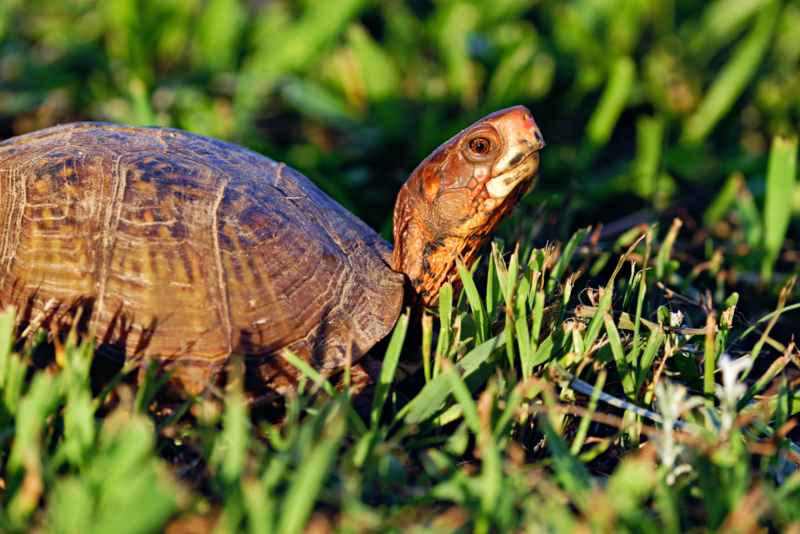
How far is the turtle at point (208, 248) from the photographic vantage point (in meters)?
1.38

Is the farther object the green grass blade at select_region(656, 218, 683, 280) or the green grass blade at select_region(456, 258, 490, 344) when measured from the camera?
the green grass blade at select_region(656, 218, 683, 280)

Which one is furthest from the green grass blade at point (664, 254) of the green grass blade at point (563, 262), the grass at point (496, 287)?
the green grass blade at point (563, 262)

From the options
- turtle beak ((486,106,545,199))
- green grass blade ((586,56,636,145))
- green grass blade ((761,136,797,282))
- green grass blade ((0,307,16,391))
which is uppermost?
green grass blade ((0,307,16,391))

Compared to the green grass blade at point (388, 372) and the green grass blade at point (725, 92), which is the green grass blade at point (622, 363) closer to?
the green grass blade at point (388, 372)

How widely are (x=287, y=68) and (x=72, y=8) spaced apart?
1.36 metres

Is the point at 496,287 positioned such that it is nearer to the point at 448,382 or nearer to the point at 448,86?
the point at 448,382

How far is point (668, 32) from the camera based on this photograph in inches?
147

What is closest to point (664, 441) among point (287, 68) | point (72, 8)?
point (287, 68)

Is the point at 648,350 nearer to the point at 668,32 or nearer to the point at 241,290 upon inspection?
the point at 241,290

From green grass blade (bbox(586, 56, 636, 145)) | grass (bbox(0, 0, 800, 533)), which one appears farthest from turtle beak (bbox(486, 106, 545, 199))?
green grass blade (bbox(586, 56, 636, 145))

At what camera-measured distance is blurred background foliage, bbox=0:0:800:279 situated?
9.39ft

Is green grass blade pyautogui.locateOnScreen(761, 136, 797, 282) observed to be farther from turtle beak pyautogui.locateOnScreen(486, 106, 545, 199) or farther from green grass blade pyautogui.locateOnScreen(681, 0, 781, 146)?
turtle beak pyautogui.locateOnScreen(486, 106, 545, 199)

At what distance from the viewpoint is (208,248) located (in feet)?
4.73

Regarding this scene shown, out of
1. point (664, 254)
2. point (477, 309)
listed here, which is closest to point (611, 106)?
point (664, 254)
